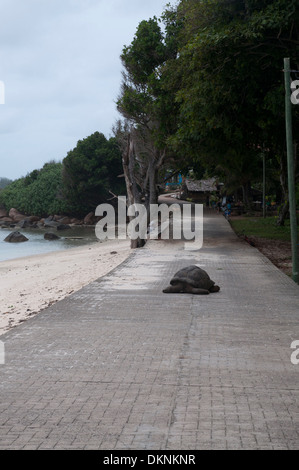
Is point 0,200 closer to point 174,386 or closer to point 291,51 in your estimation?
point 291,51

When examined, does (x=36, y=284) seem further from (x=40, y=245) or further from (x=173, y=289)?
(x=40, y=245)

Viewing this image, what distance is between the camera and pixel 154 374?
6.38 meters

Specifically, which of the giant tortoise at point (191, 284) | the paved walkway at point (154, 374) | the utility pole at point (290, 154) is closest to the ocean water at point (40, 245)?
the utility pole at point (290, 154)

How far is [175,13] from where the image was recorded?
88.3ft

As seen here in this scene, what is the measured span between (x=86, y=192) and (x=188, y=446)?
61.2m

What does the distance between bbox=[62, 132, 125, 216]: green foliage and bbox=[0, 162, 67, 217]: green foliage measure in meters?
5.14

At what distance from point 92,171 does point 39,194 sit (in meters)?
14.5

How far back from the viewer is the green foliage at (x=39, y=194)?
73.1 m

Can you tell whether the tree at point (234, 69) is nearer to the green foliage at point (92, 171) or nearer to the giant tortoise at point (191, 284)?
the giant tortoise at point (191, 284)

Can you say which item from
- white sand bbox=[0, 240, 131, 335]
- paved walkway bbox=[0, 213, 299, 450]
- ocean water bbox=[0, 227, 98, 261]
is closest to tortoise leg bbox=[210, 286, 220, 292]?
paved walkway bbox=[0, 213, 299, 450]

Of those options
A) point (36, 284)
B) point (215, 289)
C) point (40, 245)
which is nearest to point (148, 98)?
point (40, 245)

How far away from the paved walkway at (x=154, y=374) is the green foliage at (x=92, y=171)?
171ft

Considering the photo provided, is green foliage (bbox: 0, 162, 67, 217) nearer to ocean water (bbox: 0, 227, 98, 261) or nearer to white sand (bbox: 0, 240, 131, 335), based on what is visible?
ocean water (bbox: 0, 227, 98, 261)

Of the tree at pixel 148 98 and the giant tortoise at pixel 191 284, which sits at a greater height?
the tree at pixel 148 98
